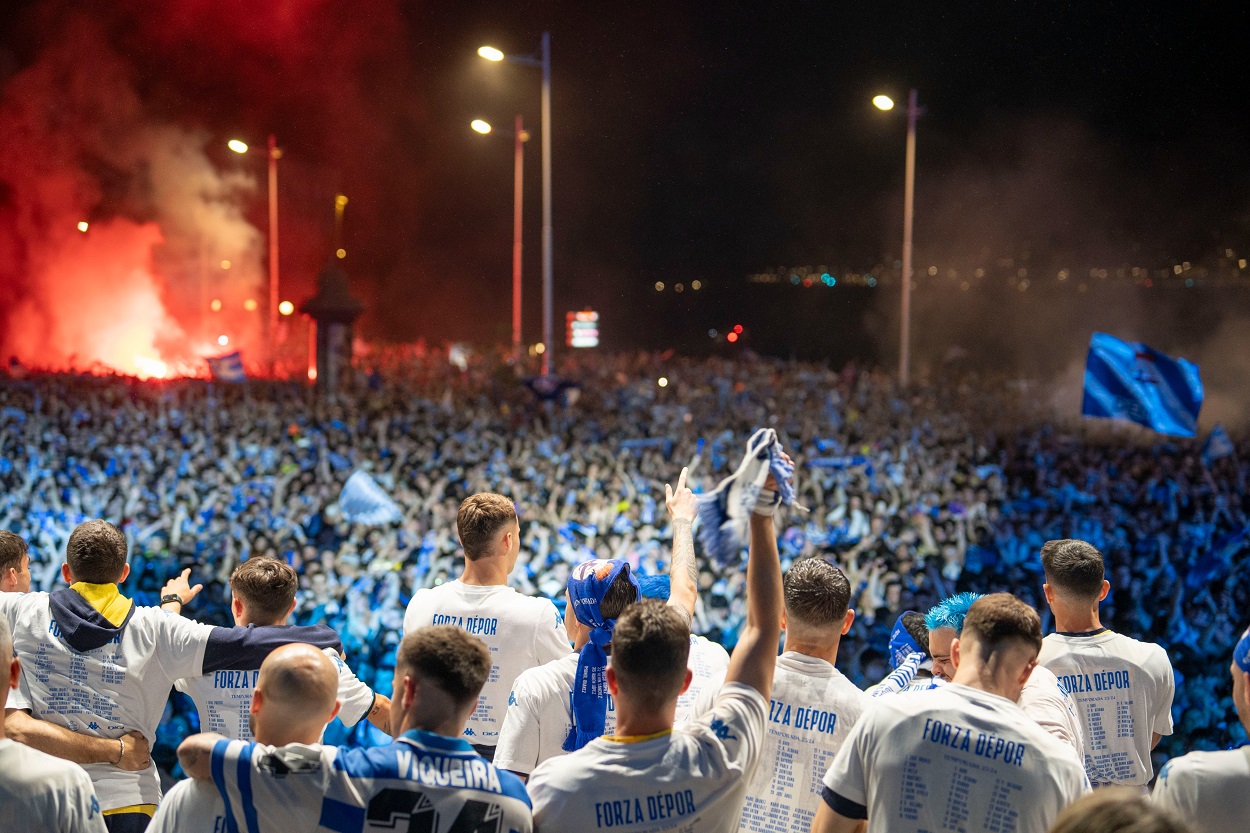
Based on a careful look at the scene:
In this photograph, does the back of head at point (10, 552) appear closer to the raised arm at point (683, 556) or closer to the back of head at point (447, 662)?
the back of head at point (447, 662)

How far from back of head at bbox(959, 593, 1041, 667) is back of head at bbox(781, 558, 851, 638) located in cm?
41

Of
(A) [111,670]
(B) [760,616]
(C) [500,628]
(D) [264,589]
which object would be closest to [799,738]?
(B) [760,616]

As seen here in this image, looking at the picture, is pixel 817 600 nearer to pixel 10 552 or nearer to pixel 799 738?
pixel 799 738

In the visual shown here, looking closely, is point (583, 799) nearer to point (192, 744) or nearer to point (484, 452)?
point (192, 744)

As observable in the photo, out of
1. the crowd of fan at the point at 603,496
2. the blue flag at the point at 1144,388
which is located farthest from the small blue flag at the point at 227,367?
the blue flag at the point at 1144,388

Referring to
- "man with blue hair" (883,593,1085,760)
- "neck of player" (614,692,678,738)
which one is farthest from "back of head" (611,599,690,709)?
"man with blue hair" (883,593,1085,760)

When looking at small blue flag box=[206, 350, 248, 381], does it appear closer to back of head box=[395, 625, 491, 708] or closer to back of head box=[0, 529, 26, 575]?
back of head box=[0, 529, 26, 575]

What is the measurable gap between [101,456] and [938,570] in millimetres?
10731

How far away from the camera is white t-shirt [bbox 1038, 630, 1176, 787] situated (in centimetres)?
385

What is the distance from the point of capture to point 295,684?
2.50 metres

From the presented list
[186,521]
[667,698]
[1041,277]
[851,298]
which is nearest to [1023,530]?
[186,521]

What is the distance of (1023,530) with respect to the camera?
36.8ft

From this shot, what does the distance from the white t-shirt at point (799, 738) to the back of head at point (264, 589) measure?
1557 millimetres

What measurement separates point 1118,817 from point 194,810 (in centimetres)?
194
